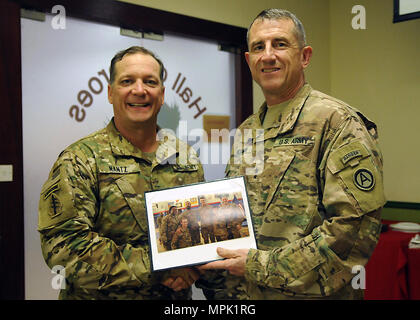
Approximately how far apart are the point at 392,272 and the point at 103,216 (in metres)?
2.09

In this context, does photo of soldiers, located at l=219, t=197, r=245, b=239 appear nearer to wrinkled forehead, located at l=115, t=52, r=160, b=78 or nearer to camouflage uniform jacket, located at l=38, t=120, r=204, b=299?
camouflage uniform jacket, located at l=38, t=120, r=204, b=299

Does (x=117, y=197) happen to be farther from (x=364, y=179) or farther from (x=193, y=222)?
(x=364, y=179)

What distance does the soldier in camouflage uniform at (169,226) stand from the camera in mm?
1371

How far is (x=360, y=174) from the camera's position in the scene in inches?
50.7

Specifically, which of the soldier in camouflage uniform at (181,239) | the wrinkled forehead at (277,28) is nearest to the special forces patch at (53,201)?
the soldier in camouflage uniform at (181,239)

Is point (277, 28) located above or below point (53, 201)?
above

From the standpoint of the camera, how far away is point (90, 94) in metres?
2.54

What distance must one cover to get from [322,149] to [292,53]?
0.36 meters

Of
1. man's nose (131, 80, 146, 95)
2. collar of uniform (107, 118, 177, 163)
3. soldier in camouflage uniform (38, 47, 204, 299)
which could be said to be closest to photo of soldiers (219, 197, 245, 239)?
soldier in camouflage uniform (38, 47, 204, 299)

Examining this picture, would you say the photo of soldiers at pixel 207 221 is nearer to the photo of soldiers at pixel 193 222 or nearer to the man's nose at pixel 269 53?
the photo of soldiers at pixel 193 222

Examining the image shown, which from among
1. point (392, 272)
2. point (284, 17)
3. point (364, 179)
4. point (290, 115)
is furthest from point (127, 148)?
point (392, 272)

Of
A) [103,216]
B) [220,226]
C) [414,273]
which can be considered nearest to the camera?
[220,226]

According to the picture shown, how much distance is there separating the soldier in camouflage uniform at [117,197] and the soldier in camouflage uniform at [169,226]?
139mm
